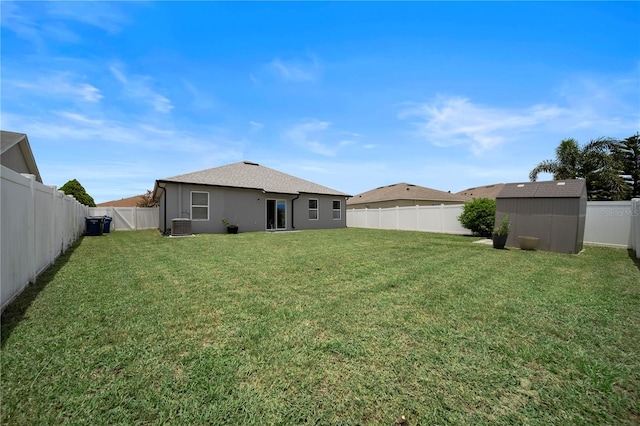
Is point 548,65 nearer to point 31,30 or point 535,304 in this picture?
point 535,304

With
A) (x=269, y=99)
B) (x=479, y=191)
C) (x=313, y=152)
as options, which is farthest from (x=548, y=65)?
(x=479, y=191)

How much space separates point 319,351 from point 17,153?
17.1 metres

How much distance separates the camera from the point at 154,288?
4.36 meters

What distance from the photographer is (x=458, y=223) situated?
51.0ft

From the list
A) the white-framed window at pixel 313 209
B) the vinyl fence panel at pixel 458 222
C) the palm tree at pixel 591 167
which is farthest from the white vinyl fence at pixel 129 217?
the palm tree at pixel 591 167

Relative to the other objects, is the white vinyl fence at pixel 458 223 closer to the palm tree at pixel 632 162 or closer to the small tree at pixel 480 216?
the small tree at pixel 480 216

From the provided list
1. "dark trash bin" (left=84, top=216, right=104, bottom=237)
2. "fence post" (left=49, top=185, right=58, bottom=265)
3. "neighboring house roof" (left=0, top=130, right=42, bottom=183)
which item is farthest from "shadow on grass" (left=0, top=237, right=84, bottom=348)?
"dark trash bin" (left=84, top=216, right=104, bottom=237)

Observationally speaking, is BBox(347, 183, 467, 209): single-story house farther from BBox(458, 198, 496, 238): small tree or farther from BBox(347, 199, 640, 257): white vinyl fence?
BBox(458, 198, 496, 238): small tree

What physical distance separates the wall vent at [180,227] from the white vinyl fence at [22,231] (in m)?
6.45

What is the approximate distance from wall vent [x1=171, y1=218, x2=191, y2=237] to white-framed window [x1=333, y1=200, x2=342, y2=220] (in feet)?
36.1

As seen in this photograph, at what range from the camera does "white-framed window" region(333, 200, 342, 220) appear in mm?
20797

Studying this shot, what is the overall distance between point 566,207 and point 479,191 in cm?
2699

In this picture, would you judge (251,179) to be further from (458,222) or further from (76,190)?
(76,190)

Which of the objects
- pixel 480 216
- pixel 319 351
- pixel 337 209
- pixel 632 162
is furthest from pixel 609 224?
pixel 632 162
